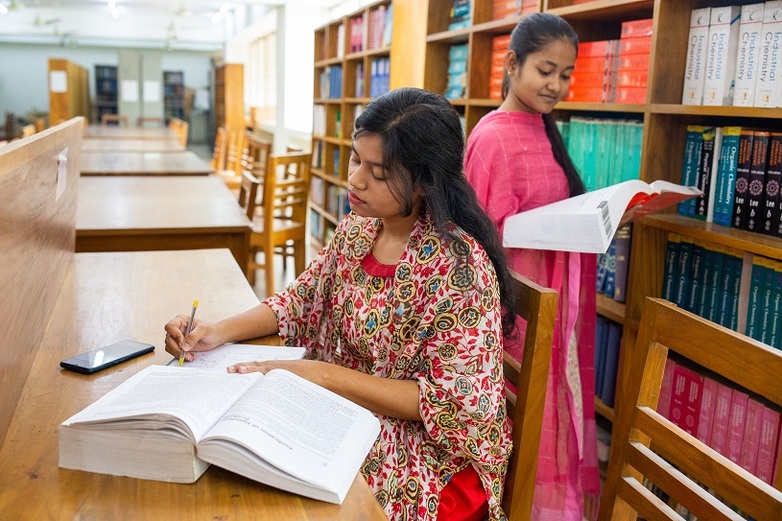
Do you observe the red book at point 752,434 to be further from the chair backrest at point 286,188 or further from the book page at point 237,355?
the chair backrest at point 286,188

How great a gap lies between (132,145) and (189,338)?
587 centimetres

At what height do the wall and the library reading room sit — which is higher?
the wall

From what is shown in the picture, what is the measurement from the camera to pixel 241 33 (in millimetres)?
11922

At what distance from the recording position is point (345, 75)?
5.10m

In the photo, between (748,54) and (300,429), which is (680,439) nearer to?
(300,429)

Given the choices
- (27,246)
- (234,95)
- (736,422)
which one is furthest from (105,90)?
(736,422)

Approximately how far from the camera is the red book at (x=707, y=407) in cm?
184

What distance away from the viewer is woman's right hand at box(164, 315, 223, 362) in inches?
50.5

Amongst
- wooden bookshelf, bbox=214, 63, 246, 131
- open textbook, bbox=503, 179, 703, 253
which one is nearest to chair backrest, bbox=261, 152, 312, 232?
open textbook, bbox=503, 179, 703, 253

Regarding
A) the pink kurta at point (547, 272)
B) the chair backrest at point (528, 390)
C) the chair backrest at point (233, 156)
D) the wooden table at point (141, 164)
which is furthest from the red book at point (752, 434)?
the chair backrest at point (233, 156)

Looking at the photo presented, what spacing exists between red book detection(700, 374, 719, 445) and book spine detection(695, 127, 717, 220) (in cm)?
43

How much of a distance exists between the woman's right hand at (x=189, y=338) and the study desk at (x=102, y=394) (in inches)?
1.8

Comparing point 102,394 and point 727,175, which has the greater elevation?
point 727,175

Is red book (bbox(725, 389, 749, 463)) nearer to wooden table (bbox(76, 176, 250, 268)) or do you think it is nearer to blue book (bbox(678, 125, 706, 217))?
blue book (bbox(678, 125, 706, 217))
